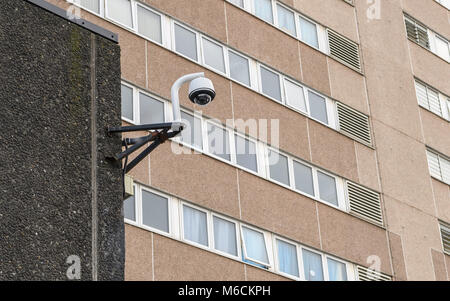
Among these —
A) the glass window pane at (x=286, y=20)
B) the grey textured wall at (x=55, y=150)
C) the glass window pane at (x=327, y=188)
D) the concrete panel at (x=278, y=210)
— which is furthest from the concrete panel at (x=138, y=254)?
the grey textured wall at (x=55, y=150)

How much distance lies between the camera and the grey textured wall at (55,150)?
809cm

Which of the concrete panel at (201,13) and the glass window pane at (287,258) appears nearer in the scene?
the glass window pane at (287,258)

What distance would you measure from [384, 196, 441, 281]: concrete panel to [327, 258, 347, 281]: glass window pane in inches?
95.3

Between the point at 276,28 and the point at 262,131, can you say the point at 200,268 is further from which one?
the point at 276,28

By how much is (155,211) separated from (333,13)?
10.2 meters

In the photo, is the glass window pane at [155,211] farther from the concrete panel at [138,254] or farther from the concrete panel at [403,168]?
the concrete panel at [403,168]

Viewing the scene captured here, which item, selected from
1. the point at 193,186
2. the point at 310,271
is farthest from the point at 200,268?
the point at 310,271

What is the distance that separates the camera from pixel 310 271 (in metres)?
22.7

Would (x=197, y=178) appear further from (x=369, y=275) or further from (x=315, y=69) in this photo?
(x=315, y=69)

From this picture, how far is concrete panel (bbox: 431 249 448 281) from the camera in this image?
85.8 ft

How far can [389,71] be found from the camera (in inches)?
1129

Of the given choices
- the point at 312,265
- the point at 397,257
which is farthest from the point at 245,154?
the point at 397,257

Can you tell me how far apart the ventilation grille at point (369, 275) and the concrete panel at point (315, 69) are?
14.5 feet

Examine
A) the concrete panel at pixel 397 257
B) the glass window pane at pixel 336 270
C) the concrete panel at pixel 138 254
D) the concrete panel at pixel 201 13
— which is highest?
the concrete panel at pixel 201 13
